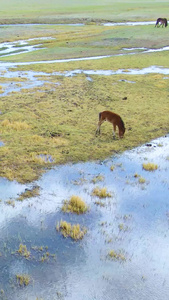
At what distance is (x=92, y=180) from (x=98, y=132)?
439cm

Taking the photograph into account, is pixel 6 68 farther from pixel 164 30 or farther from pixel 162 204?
pixel 164 30

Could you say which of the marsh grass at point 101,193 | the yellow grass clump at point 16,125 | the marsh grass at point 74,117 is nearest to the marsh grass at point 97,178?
the marsh grass at point 101,193

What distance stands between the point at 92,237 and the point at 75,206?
4.84ft

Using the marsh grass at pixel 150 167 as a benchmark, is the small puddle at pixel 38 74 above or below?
above

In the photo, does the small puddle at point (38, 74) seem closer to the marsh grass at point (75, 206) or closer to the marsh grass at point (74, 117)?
the marsh grass at point (74, 117)

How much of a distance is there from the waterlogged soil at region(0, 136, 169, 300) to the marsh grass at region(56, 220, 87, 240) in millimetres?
144

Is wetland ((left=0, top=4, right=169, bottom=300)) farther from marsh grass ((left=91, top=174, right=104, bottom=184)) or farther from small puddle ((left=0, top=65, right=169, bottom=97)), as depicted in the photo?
small puddle ((left=0, top=65, right=169, bottom=97))

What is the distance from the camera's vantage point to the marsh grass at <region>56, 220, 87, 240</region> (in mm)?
8844

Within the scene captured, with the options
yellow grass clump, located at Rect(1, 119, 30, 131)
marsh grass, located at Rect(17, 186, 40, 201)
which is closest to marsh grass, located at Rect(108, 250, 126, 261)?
marsh grass, located at Rect(17, 186, 40, 201)

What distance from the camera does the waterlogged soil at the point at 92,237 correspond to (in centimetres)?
735

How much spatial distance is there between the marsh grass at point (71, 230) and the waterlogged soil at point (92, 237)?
0.14 meters

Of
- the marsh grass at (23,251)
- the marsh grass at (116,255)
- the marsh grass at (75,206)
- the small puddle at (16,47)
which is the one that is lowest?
the marsh grass at (116,255)

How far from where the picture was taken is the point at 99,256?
Result: 8.25 metres

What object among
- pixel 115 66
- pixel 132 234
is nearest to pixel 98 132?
pixel 132 234
